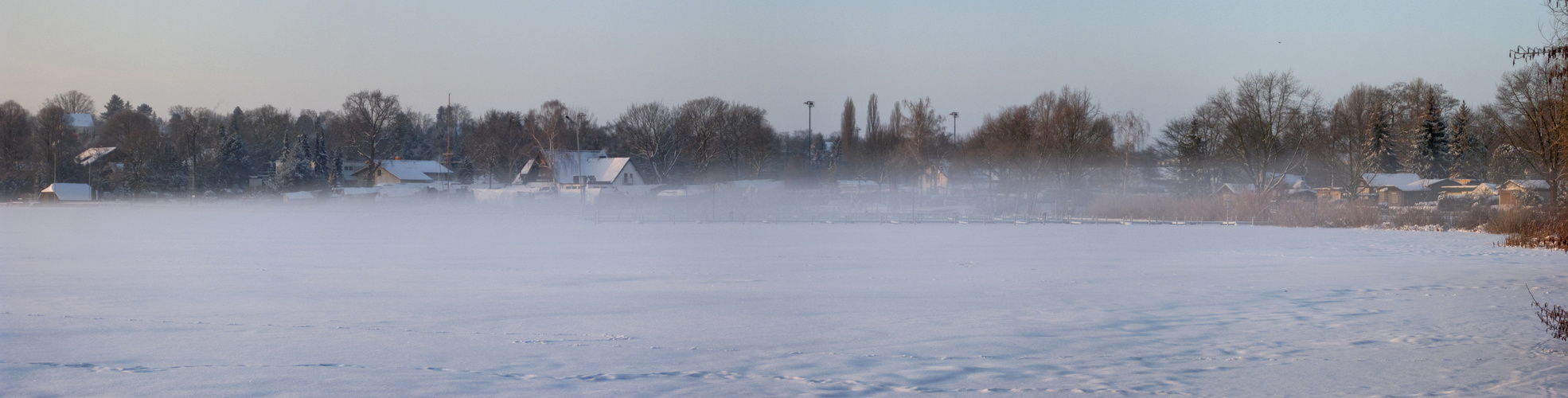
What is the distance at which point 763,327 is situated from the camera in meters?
8.88

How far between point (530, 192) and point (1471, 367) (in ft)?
166

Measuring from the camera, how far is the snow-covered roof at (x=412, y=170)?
68.8 metres

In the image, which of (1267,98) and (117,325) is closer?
(117,325)

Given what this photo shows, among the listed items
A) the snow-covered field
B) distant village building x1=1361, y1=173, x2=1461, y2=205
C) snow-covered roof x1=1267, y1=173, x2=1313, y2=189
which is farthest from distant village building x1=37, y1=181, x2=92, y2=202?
distant village building x1=1361, y1=173, x2=1461, y2=205

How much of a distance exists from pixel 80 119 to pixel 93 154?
1696 cm

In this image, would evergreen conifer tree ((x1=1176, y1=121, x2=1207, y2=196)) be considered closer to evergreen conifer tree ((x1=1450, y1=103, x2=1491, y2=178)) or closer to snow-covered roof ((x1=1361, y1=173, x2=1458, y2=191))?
snow-covered roof ((x1=1361, y1=173, x2=1458, y2=191))

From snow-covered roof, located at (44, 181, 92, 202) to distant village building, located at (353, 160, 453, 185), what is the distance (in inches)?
630

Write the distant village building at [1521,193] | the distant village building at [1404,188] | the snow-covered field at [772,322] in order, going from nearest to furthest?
the snow-covered field at [772,322] < the distant village building at [1521,193] < the distant village building at [1404,188]

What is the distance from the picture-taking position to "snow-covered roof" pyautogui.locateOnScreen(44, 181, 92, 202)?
55.5m

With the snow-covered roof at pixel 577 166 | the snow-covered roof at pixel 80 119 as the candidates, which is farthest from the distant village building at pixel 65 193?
the snow-covered roof at pixel 577 166

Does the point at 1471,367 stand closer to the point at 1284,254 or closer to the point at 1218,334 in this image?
the point at 1218,334

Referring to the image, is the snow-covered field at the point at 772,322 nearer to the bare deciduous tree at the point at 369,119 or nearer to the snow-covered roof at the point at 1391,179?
the snow-covered roof at the point at 1391,179

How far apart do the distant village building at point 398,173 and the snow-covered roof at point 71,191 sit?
52.5 ft

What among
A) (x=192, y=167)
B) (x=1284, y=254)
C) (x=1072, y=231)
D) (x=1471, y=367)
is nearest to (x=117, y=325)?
(x=1471, y=367)
